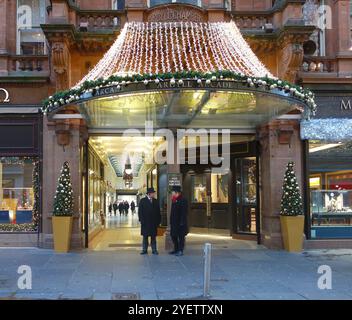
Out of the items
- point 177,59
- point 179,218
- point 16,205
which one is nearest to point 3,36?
point 16,205

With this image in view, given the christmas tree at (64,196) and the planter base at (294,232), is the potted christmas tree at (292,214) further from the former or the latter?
the christmas tree at (64,196)

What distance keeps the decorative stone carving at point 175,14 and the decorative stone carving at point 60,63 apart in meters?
2.62

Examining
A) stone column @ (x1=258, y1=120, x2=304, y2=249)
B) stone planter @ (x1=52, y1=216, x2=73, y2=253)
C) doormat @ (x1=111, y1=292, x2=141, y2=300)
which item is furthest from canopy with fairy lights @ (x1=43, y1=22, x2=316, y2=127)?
doormat @ (x1=111, y1=292, x2=141, y2=300)

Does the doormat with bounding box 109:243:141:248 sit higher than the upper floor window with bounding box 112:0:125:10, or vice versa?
the upper floor window with bounding box 112:0:125:10

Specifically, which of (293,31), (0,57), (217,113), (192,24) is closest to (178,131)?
(217,113)

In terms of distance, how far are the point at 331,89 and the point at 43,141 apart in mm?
8742

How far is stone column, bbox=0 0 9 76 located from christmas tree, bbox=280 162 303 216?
8.79 m

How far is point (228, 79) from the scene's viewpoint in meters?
11.1

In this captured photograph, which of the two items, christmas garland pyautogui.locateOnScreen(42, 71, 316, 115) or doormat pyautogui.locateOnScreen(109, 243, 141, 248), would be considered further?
doormat pyautogui.locateOnScreen(109, 243, 141, 248)

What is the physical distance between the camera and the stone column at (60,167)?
1553 cm

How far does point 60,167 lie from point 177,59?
4.79 metres

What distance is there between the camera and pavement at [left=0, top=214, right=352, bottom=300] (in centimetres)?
949

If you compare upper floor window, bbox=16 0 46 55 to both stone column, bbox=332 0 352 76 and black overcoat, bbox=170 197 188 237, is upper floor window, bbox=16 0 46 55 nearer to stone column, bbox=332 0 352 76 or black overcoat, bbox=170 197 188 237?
black overcoat, bbox=170 197 188 237

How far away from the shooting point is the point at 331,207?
644 inches
